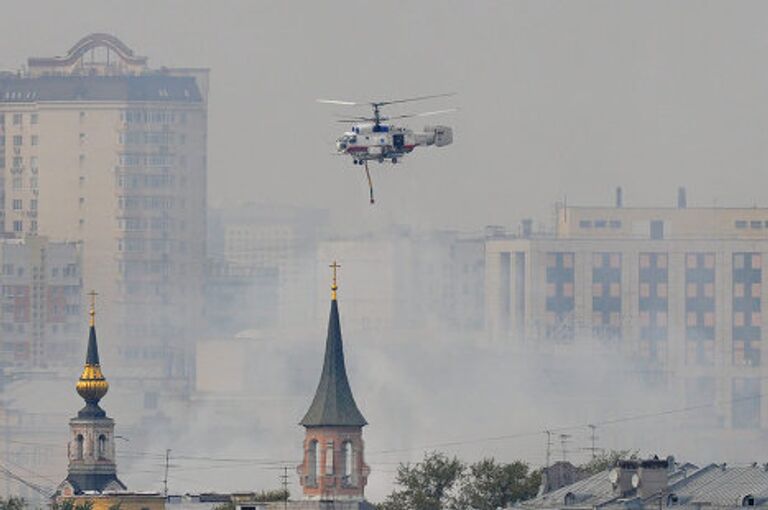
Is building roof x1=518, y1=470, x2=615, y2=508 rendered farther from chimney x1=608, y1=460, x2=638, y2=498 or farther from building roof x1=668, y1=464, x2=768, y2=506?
building roof x1=668, y1=464, x2=768, y2=506

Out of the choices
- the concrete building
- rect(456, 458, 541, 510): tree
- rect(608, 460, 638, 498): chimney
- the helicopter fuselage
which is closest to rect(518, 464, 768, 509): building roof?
the concrete building

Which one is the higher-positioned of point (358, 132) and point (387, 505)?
point (358, 132)

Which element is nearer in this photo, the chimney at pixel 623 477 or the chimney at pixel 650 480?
the chimney at pixel 650 480

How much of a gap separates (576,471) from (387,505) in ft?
32.6

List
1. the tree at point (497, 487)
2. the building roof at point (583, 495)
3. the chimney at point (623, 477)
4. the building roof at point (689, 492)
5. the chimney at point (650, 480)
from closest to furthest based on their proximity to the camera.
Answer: the building roof at point (689, 492) → the chimney at point (650, 480) → the chimney at point (623, 477) → the building roof at point (583, 495) → the tree at point (497, 487)

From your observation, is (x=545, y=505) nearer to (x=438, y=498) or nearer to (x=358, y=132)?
(x=358, y=132)

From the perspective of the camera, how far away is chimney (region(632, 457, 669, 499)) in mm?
167375

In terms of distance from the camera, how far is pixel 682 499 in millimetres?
166125

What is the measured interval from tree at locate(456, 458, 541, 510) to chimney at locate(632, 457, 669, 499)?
22166 millimetres

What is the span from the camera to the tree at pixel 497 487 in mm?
192875

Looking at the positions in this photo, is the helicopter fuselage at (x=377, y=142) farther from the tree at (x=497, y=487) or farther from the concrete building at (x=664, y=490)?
the tree at (x=497, y=487)

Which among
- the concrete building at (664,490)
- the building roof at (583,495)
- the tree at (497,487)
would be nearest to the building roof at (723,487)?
the concrete building at (664,490)

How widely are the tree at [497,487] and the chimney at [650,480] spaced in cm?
2217

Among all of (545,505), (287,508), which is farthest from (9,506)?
(545,505)
